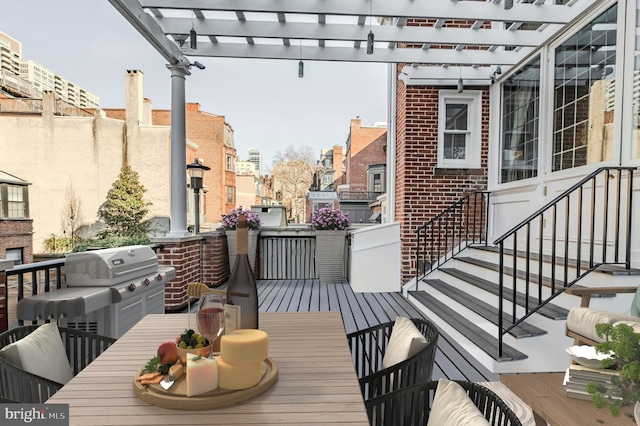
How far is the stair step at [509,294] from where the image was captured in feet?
8.57

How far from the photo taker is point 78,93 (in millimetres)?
25625

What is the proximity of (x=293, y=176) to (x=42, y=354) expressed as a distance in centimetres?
2404

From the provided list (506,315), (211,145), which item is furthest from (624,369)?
(211,145)

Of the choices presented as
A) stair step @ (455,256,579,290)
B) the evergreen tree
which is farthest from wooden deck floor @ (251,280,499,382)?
the evergreen tree

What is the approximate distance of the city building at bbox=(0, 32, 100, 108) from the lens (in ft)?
73.3

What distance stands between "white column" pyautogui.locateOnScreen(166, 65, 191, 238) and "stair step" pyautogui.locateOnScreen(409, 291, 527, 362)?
2.95 metres

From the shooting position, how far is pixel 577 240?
2.79 meters

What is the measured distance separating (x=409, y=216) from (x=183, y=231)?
3.00 meters

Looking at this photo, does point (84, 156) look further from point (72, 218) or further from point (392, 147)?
point (392, 147)

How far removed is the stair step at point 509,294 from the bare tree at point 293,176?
20.6 metres

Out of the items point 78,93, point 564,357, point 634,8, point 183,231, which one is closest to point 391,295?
point 564,357

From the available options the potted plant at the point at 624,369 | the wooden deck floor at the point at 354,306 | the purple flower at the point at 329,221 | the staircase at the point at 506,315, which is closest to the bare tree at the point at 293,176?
the purple flower at the point at 329,221

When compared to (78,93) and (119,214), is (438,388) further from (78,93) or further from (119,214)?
(78,93)

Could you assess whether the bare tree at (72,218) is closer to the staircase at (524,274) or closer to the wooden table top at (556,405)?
the staircase at (524,274)
